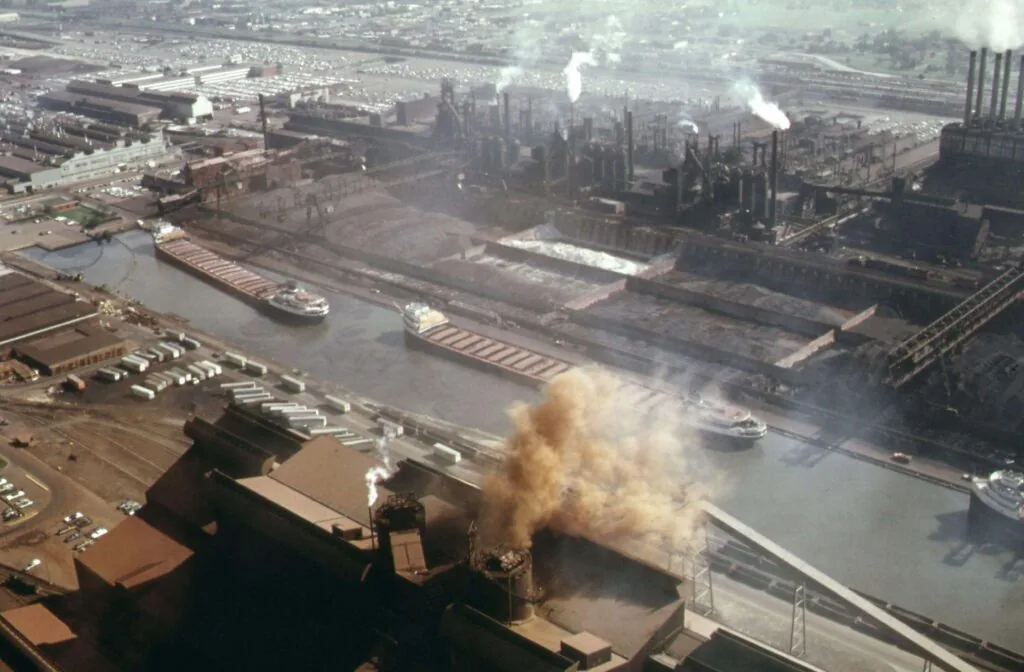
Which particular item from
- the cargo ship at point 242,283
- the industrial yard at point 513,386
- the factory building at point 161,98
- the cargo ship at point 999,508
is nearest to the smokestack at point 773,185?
the industrial yard at point 513,386

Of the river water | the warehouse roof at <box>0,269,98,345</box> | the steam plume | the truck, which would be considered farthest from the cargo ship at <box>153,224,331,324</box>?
the steam plume

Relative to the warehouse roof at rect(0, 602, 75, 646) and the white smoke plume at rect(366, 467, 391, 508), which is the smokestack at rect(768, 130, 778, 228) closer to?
the white smoke plume at rect(366, 467, 391, 508)

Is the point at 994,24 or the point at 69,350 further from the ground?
the point at 994,24

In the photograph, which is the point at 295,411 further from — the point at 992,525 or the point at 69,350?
the point at 992,525

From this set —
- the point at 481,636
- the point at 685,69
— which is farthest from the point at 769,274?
the point at 685,69

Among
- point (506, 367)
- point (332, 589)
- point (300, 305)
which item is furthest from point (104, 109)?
point (332, 589)

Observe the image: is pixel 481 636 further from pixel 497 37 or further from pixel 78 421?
pixel 497 37

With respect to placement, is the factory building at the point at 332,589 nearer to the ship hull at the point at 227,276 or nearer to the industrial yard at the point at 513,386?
the industrial yard at the point at 513,386
